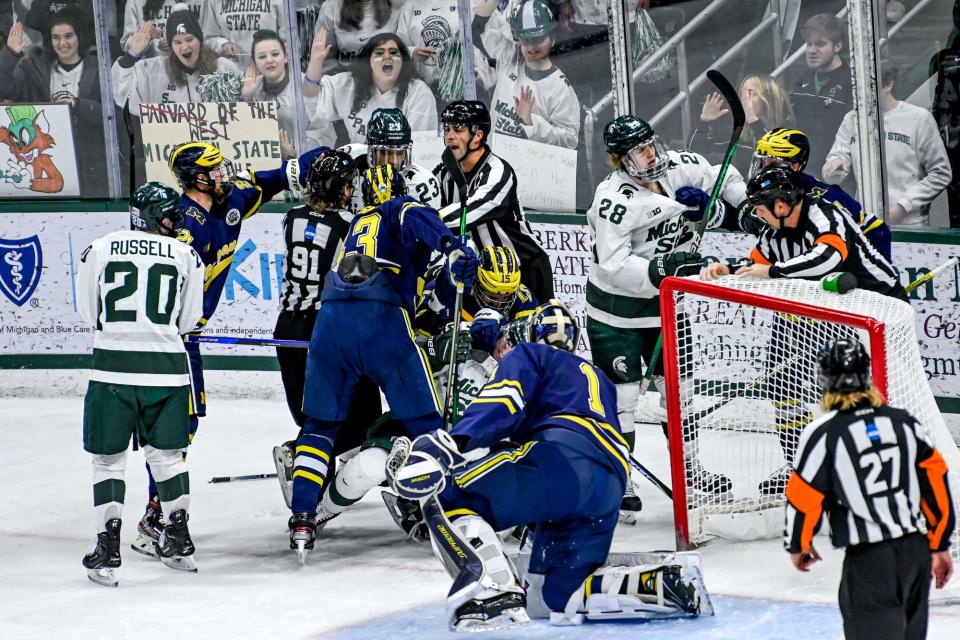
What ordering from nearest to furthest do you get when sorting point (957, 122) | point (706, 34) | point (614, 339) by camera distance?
1. point (614, 339)
2. point (957, 122)
3. point (706, 34)

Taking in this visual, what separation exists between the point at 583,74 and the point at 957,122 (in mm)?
2000

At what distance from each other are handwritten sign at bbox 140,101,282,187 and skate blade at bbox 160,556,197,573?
346 centimetres

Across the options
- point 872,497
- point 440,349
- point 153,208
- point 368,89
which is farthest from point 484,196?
point 872,497

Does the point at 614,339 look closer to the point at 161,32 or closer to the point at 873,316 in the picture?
the point at 873,316

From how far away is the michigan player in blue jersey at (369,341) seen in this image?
4.82 meters

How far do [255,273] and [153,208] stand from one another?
3.14m

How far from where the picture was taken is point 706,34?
22.9 ft

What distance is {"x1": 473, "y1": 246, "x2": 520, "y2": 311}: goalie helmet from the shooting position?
16.0 feet

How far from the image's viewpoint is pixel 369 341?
4.80 metres

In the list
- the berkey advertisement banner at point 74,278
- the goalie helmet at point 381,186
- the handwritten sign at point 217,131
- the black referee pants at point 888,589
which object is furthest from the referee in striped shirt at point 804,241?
the handwritten sign at point 217,131

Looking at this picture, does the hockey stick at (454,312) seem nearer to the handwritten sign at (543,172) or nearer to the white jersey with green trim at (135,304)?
the white jersey with green trim at (135,304)

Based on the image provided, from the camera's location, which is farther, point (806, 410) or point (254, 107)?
point (254, 107)

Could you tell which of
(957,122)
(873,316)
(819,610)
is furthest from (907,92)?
(819,610)

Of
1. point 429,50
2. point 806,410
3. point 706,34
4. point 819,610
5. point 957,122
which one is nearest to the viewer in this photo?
point 819,610
